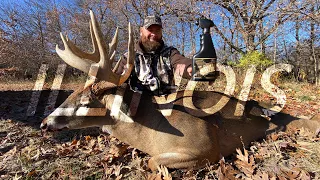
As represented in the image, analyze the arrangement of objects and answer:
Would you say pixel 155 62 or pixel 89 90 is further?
pixel 155 62

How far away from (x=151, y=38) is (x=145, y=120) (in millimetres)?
1647

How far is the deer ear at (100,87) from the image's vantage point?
10.0 ft

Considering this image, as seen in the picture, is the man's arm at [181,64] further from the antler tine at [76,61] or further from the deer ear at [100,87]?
the antler tine at [76,61]

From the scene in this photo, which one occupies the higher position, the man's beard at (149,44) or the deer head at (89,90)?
the man's beard at (149,44)

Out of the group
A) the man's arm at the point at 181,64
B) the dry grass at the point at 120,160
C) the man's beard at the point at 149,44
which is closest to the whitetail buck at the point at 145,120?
the dry grass at the point at 120,160

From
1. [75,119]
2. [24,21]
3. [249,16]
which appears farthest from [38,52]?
[75,119]

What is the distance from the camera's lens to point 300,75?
1294 cm

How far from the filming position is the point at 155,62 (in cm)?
427

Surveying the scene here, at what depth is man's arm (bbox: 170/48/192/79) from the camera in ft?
13.2

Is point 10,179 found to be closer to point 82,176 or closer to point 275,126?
point 82,176

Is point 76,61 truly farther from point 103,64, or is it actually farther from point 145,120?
point 145,120

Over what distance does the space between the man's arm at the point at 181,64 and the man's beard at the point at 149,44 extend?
0.99ft

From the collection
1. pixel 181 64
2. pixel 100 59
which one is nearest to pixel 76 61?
pixel 100 59

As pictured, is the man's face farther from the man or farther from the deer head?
the deer head
